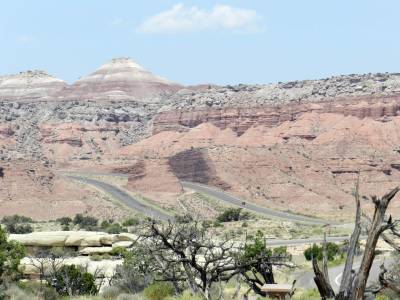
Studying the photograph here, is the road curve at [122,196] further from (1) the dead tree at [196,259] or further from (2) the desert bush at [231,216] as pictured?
(1) the dead tree at [196,259]

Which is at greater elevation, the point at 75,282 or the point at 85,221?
the point at 75,282

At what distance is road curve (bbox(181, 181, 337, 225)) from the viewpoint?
109894 millimetres

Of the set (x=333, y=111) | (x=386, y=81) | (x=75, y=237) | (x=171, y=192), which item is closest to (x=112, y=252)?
(x=75, y=237)

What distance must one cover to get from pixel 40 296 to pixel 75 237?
135 ft

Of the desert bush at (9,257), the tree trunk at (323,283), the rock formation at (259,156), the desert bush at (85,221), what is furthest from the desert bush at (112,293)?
the rock formation at (259,156)

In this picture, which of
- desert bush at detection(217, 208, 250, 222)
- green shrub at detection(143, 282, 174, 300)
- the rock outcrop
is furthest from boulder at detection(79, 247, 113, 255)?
desert bush at detection(217, 208, 250, 222)

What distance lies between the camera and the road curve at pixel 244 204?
109894mm

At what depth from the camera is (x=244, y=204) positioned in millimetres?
118875

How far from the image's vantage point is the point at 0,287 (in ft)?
81.2

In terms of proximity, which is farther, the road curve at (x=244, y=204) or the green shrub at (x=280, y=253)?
the road curve at (x=244, y=204)

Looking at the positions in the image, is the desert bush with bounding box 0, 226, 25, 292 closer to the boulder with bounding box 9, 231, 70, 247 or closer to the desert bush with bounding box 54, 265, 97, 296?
the desert bush with bounding box 54, 265, 97, 296

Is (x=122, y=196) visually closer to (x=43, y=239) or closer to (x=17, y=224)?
(x=17, y=224)

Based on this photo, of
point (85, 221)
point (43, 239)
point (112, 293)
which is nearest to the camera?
point (112, 293)

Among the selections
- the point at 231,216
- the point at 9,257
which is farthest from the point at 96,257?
the point at 231,216
